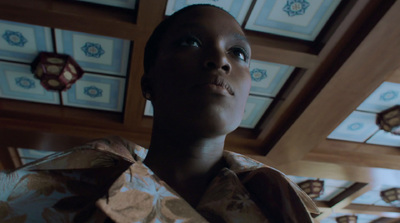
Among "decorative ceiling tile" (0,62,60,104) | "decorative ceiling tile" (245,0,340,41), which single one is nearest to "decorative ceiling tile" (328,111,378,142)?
"decorative ceiling tile" (245,0,340,41)

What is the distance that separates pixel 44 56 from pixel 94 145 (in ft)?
8.17

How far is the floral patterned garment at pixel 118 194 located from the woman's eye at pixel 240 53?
1.03 feet

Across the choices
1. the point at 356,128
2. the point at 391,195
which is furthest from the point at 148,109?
the point at 391,195

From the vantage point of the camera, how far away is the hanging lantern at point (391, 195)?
5.16 m

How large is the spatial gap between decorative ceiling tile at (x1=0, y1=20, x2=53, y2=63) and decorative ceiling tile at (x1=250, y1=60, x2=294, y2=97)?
5.50 ft

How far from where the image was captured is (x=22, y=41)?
9.07 ft

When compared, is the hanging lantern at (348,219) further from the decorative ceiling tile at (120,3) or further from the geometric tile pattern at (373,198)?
the decorative ceiling tile at (120,3)

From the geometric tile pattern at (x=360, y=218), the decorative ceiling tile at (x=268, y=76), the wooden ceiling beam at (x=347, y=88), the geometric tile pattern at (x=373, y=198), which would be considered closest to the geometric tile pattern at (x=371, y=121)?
the wooden ceiling beam at (x=347, y=88)

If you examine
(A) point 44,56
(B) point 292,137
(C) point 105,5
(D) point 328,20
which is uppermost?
(D) point 328,20

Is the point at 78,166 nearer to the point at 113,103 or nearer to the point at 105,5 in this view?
the point at 105,5

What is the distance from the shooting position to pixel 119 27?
258cm

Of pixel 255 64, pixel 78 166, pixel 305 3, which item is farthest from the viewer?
pixel 255 64

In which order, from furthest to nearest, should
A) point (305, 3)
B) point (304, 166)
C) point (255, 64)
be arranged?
point (304, 166)
point (255, 64)
point (305, 3)

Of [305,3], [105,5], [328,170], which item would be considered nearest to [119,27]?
[105,5]
